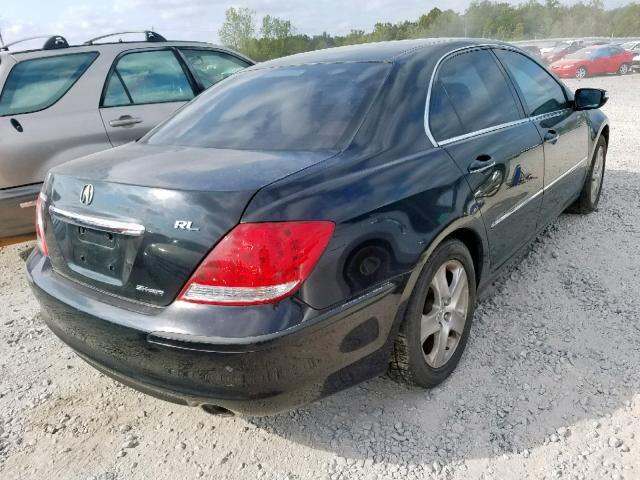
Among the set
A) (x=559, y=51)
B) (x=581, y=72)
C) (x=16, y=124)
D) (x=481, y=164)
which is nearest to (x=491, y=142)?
(x=481, y=164)

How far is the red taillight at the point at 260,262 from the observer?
162 cm

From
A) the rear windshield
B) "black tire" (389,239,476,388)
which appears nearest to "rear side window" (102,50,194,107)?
the rear windshield

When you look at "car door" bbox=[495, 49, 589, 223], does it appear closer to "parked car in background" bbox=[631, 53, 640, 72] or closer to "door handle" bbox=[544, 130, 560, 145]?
"door handle" bbox=[544, 130, 560, 145]

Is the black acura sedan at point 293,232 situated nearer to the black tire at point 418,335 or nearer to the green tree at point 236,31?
the black tire at point 418,335

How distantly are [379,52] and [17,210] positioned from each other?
2740 millimetres

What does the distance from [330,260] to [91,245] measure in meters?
0.94

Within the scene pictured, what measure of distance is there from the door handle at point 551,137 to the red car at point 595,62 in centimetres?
2136

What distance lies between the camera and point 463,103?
2.60m

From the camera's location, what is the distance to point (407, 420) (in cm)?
223

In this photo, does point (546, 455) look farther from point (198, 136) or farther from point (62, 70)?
point (62, 70)

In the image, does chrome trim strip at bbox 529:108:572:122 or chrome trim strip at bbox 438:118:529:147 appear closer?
chrome trim strip at bbox 438:118:529:147

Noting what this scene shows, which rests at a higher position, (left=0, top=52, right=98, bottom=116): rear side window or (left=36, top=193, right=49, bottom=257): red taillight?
(left=0, top=52, right=98, bottom=116): rear side window

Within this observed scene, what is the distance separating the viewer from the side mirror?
12.2 ft

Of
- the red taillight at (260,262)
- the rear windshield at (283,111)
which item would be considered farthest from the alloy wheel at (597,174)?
the red taillight at (260,262)
